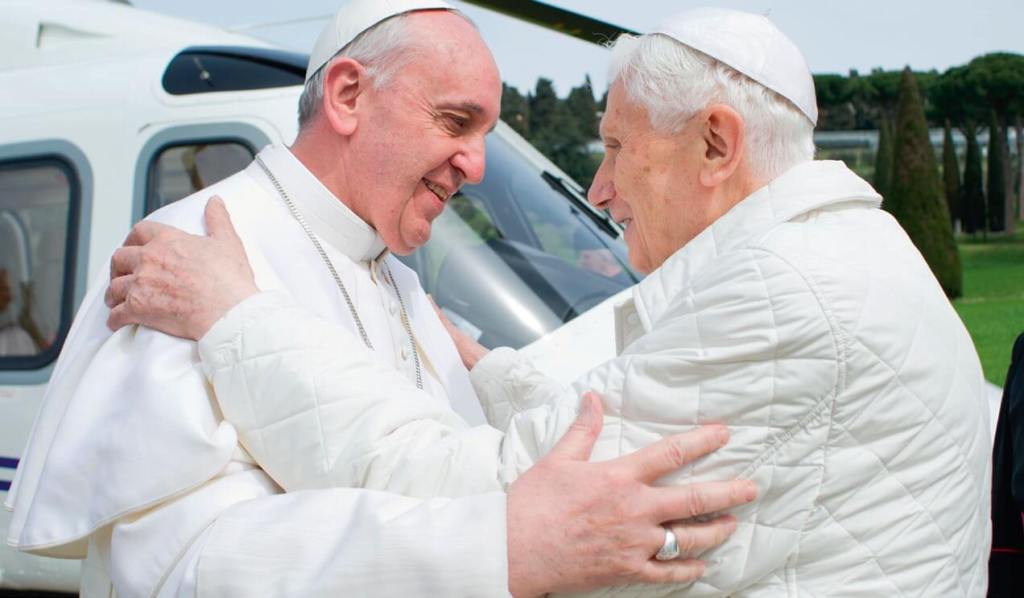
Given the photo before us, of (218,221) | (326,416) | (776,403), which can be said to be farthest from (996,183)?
(326,416)

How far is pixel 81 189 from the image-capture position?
4.57m

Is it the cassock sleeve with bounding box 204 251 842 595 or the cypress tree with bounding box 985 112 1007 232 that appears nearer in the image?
the cassock sleeve with bounding box 204 251 842 595

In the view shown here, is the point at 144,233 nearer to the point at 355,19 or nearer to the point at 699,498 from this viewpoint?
the point at 355,19

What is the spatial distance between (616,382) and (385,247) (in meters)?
1.05

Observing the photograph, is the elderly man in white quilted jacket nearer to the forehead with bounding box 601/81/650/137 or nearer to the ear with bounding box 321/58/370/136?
the forehead with bounding box 601/81/650/137

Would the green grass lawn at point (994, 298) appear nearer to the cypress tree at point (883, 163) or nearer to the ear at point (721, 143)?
the cypress tree at point (883, 163)

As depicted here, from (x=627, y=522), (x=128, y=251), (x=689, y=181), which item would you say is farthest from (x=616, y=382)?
(x=128, y=251)

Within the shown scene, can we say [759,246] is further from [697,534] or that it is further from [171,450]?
[171,450]

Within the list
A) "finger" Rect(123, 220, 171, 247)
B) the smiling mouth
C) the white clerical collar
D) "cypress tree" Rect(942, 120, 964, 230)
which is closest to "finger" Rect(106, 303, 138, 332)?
"finger" Rect(123, 220, 171, 247)

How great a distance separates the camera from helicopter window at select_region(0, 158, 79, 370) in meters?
4.61

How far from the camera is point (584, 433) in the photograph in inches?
68.0

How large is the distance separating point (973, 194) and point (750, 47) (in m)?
48.4

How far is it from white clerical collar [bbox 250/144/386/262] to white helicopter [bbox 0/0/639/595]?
5.72 ft

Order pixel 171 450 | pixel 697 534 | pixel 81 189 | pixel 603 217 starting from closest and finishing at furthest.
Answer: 1. pixel 697 534
2. pixel 171 450
3. pixel 81 189
4. pixel 603 217
